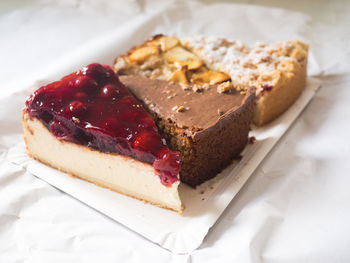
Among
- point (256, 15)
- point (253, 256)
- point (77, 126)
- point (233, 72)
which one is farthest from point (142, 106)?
point (256, 15)

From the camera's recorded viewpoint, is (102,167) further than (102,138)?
Yes

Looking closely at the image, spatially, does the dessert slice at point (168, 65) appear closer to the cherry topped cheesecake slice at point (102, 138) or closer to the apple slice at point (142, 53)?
the apple slice at point (142, 53)

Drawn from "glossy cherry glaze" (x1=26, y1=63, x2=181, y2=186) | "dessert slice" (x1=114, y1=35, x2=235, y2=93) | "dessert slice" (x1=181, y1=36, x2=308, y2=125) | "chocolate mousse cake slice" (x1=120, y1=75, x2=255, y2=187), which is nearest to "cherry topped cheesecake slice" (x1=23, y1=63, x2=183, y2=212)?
"glossy cherry glaze" (x1=26, y1=63, x2=181, y2=186)

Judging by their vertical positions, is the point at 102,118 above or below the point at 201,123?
above

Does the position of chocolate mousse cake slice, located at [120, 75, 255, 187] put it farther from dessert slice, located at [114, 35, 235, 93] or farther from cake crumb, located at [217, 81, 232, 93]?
dessert slice, located at [114, 35, 235, 93]

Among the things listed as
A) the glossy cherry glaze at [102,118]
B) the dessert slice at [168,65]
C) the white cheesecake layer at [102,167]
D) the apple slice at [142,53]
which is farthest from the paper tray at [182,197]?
the apple slice at [142,53]

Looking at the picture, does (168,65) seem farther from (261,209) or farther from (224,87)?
(261,209)

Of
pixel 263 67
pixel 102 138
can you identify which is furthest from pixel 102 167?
pixel 263 67

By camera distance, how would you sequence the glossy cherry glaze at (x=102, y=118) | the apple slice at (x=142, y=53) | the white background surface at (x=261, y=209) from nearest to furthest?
the white background surface at (x=261, y=209) → the glossy cherry glaze at (x=102, y=118) → the apple slice at (x=142, y=53)
